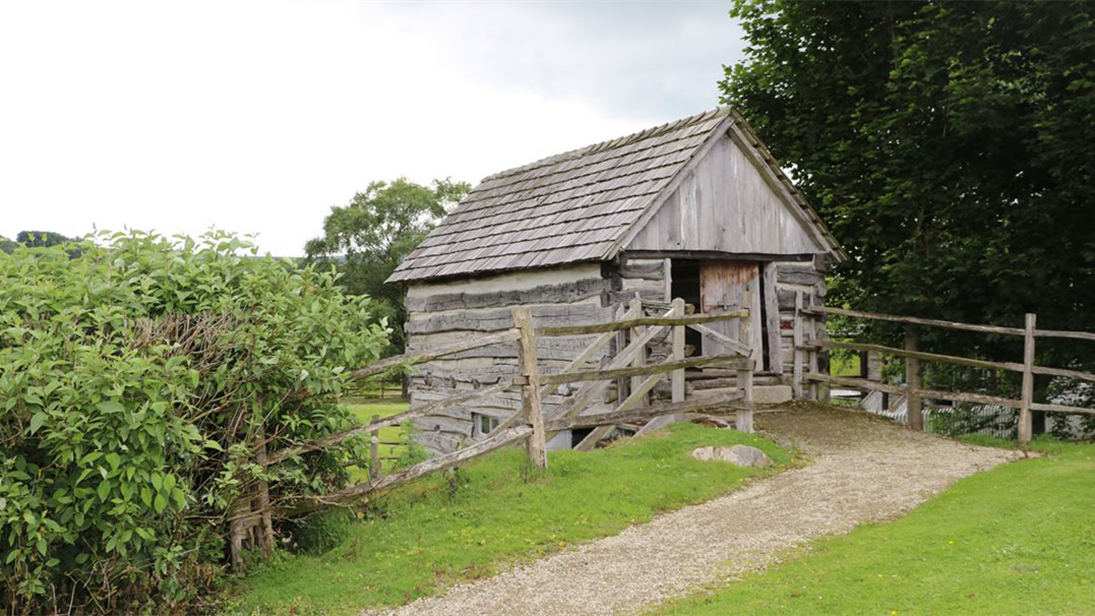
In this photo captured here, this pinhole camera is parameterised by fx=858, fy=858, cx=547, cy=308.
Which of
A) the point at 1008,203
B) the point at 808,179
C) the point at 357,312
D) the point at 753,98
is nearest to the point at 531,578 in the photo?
the point at 357,312

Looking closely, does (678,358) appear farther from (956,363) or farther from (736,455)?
(956,363)

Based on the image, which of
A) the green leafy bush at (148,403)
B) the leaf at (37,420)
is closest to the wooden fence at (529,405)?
the green leafy bush at (148,403)

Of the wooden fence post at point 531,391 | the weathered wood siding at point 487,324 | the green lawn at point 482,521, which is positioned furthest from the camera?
the weathered wood siding at point 487,324

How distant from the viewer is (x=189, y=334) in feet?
20.7

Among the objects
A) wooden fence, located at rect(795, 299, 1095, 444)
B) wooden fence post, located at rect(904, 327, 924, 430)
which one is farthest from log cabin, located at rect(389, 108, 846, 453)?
wooden fence post, located at rect(904, 327, 924, 430)

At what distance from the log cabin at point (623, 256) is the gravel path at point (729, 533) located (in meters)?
2.37

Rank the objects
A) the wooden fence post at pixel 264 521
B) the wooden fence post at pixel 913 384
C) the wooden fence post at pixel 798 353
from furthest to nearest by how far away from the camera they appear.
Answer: the wooden fence post at pixel 798 353, the wooden fence post at pixel 913 384, the wooden fence post at pixel 264 521

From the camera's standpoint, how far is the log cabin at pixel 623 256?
42.4ft

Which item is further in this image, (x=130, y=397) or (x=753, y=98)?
(x=753, y=98)

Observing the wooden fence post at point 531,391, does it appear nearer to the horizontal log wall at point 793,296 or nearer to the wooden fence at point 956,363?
the wooden fence at point 956,363

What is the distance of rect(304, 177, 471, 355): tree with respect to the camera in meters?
41.3

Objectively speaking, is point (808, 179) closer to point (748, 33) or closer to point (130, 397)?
point (748, 33)

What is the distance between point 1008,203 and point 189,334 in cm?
1418

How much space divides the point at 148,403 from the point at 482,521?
318cm
